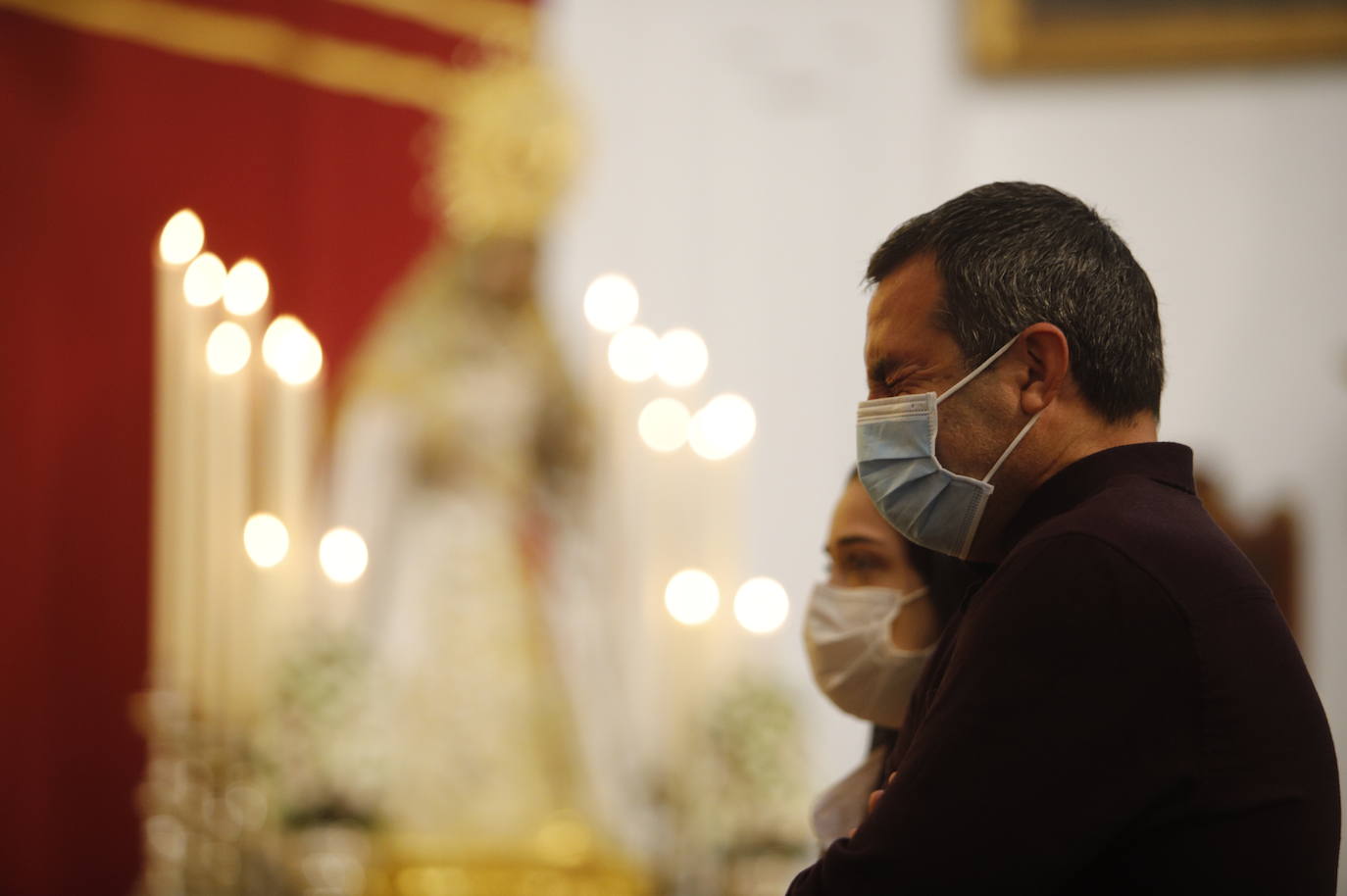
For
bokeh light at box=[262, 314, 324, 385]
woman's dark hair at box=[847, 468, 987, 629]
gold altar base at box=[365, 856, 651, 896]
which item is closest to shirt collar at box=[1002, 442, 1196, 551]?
woman's dark hair at box=[847, 468, 987, 629]

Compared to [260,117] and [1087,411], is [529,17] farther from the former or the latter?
[1087,411]

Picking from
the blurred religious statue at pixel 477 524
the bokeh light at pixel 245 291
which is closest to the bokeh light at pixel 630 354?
the bokeh light at pixel 245 291

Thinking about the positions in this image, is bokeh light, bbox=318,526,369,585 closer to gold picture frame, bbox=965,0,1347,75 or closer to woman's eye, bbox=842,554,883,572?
woman's eye, bbox=842,554,883,572

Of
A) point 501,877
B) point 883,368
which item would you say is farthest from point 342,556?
point 883,368

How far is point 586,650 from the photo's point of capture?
4.79 metres

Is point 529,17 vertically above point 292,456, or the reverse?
point 529,17

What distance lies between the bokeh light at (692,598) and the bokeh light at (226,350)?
3.80 feet

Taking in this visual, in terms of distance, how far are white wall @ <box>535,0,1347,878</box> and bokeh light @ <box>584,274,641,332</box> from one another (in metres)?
1.15

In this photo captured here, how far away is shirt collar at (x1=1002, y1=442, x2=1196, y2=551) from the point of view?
4.54 ft

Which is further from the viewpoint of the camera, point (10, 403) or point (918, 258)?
point (10, 403)

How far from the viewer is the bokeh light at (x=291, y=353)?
10.9ft

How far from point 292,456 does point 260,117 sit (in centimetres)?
222

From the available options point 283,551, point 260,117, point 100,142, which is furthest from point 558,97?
point 283,551

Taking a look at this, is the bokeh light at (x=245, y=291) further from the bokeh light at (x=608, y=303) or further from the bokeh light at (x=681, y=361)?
the bokeh light at (x=681, y=361)
